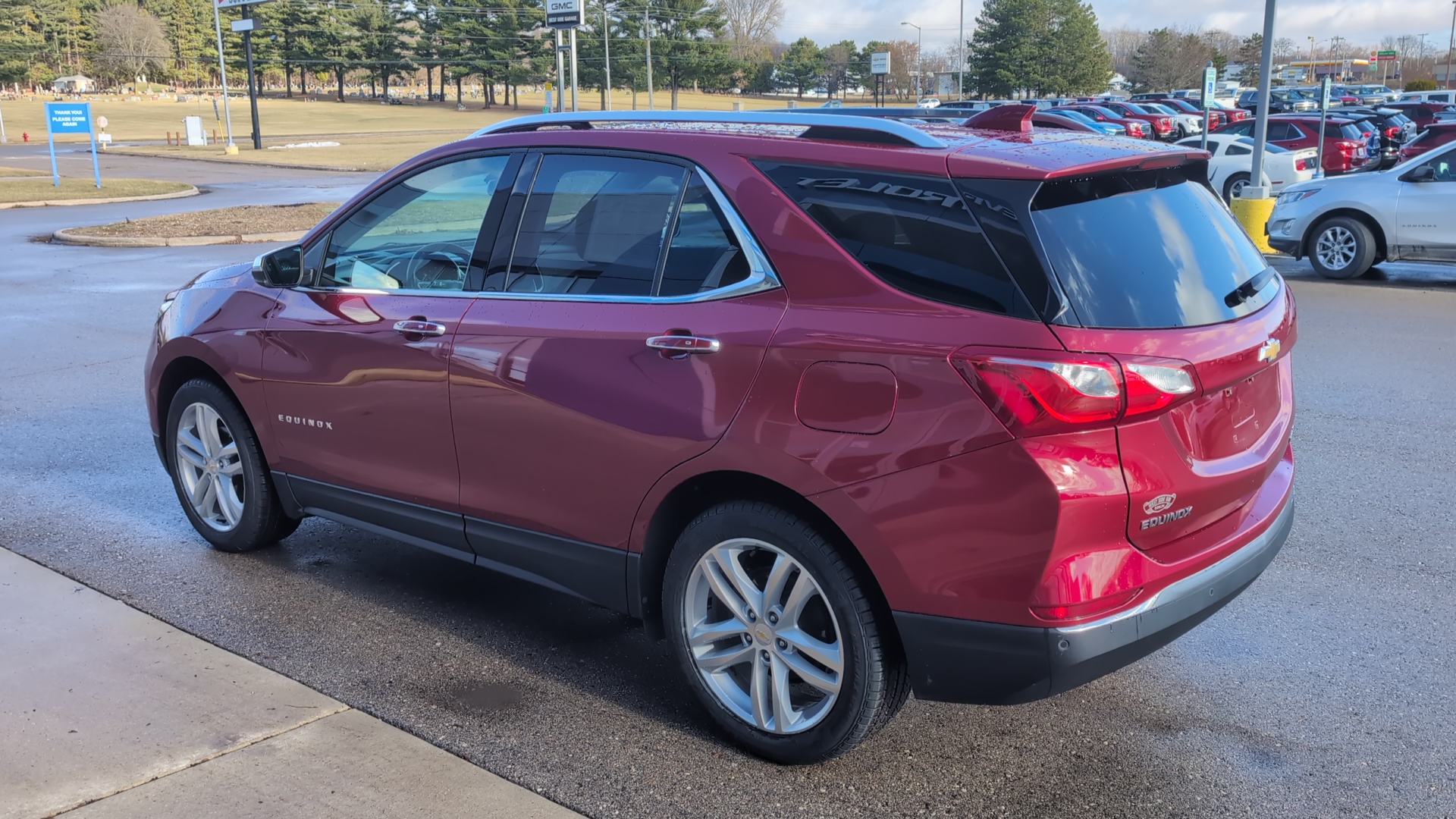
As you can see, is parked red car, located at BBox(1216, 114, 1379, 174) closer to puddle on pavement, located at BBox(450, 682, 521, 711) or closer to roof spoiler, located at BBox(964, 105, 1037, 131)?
roof spoiler, located at BBox(964, 105, 1037, 131)

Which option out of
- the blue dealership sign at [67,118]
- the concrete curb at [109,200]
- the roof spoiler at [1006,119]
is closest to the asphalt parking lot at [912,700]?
the roof spoiler at [1006,119]

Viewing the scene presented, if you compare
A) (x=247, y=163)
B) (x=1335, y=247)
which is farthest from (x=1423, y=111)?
(x=247, y=163)

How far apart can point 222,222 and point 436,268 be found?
17.3 m

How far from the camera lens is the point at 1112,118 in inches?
1537

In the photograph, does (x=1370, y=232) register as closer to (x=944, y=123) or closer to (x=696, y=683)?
(x=944, y=123)

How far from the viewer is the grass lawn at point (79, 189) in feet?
82.4

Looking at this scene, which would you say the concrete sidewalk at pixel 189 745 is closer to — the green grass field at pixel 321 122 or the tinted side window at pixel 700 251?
the tinted side window at pixel 700 251

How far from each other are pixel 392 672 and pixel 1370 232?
12507 millimetres

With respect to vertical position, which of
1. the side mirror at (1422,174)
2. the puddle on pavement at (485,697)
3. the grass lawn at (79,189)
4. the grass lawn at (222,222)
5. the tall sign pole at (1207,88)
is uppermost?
the tall sign pole at (1207,88)

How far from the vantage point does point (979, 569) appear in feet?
9.36

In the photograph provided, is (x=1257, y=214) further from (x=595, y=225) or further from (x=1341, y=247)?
(x=595, y=225)

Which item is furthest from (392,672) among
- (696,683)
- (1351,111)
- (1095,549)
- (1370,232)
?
(1351,111)

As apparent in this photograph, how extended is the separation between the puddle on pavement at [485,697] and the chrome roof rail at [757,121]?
1.87 meters

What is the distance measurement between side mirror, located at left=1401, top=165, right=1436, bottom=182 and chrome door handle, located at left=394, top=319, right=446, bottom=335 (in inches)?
477
